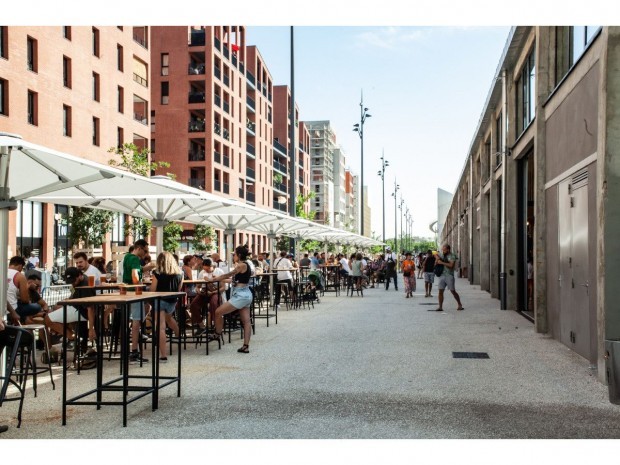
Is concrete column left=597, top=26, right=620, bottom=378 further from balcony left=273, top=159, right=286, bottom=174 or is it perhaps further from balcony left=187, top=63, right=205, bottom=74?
balcony left=273, top=159, right=286, bottom=174

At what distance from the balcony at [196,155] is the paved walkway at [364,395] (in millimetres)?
44188

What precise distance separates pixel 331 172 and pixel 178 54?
96066 millimetres

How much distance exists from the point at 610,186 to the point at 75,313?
23.7ft

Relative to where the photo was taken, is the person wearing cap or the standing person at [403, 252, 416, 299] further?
the standing person at [403, 252, 416, 299]

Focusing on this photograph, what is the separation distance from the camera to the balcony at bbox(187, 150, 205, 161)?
54859 millimetres

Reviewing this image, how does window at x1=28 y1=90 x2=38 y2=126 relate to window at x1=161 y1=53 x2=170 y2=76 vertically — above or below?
below

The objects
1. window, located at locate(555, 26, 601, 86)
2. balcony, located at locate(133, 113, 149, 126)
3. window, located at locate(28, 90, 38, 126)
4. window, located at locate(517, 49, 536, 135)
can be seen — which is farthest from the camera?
balcony, located at locate(133, 113, 149, 126)

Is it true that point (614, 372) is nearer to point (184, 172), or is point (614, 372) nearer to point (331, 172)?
point (184, 172)

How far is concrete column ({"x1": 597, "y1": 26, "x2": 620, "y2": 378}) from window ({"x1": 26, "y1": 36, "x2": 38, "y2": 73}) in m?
29.5

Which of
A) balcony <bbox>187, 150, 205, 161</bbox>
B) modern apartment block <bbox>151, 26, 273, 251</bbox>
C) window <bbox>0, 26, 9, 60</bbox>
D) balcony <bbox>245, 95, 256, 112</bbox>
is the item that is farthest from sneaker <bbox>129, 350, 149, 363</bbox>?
balcony <bbox>245, 95, 256, 112</bbox>

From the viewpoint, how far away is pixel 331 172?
5896 inches

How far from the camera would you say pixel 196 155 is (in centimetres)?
5534

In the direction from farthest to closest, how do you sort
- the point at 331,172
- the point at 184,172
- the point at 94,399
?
the point at 331,172 < the point at 184,172 < the point at 94,399
